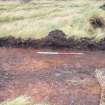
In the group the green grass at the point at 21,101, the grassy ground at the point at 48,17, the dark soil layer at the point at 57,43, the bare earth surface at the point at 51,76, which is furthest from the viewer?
the grassy ground at the point at 48,17

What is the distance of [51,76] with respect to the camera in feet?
25.9

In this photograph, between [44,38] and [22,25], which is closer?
[44,38]

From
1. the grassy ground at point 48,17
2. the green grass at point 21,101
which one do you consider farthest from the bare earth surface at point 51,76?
the grassy ground at point 48,17

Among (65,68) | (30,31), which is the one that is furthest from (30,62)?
(30,31)

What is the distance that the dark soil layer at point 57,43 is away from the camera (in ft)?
30.6

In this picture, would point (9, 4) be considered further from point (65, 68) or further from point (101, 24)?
point (65, 68)

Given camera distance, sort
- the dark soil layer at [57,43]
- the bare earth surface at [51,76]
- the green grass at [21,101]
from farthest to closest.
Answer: the dark soil layer at [57,43] → the bare earth surface at [51,76] → the green grass at [21,101]

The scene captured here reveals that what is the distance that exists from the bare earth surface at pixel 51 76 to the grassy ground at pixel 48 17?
73cm

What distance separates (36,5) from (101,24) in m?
2.80

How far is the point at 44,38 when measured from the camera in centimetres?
954

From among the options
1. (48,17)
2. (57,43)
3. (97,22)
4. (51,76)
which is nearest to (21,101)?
(51,76)

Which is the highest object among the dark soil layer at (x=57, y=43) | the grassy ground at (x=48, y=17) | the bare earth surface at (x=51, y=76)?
the grassy ground at (x=48, y=17)

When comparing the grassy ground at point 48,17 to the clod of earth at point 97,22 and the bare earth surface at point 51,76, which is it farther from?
the bare earth surface at point 51,76

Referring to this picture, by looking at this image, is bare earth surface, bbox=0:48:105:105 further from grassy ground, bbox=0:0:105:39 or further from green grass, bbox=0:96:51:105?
grassy ground, bbox=0:0:105:39
